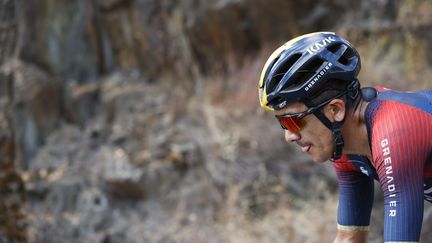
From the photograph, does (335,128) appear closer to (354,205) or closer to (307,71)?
(307,71)

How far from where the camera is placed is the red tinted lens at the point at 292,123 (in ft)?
6.72

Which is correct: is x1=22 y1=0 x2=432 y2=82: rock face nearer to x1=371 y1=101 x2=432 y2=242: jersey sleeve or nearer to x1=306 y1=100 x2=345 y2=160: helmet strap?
x1=306 y1=100 x2=345 y2=160: helmet strap

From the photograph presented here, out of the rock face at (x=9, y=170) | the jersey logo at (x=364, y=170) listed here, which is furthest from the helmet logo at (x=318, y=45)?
the rock face at (x=9, y=170)

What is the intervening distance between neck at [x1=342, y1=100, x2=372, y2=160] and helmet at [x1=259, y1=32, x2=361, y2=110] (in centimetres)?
13

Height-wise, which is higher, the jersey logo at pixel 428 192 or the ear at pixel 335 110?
the ear at pixel 335 110

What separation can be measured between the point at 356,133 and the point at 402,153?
1.07 feet

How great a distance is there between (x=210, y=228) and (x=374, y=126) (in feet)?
17.6

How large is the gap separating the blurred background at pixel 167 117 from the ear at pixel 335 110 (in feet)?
7.91

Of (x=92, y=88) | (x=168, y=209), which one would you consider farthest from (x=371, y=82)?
(x=92, y=88)

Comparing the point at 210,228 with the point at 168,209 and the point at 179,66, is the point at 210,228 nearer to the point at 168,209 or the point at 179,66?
the point at 168,209

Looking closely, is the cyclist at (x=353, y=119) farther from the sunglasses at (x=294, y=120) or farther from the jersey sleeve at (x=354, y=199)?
the jersey sleeve at (x=354, y=199)

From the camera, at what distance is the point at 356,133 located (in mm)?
2078

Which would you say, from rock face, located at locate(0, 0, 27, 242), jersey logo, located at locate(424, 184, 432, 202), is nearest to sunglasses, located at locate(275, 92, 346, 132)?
jersey logo, located at locate(424, 184, 432, 202)

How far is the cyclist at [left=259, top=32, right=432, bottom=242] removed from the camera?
5.77 feet
